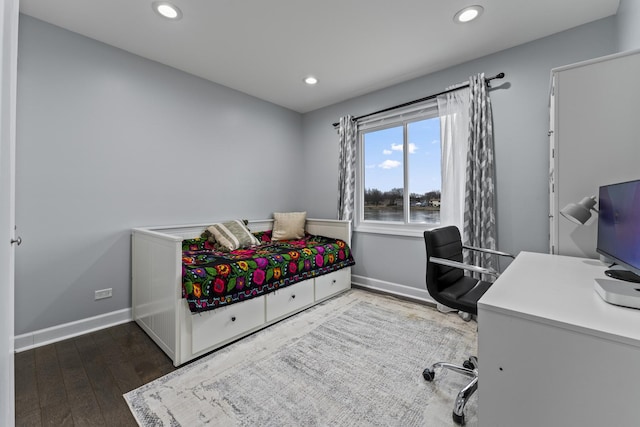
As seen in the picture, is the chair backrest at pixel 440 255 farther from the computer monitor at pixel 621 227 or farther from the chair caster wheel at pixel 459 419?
the computer monitor at pixel 621 227

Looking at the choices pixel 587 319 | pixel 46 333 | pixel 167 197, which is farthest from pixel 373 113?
pixel 46 333

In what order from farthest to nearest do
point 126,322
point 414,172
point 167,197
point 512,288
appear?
point 414,172 < point 167,197 < point 126,322 < point 512,288

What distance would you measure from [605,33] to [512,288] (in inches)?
97.1

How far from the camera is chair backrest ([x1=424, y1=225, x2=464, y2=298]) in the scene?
5.54 ft

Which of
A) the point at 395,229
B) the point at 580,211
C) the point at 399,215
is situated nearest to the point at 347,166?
the point at 399,215

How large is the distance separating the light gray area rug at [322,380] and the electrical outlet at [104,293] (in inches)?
46.5

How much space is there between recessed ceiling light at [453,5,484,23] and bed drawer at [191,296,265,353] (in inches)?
108

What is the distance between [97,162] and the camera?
231 cm

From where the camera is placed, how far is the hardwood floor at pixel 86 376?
4.51ft

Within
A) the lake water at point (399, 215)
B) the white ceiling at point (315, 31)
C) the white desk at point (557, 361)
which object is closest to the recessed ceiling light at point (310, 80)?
the white ceiling at point (315, 31)

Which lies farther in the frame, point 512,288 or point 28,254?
point 28,254

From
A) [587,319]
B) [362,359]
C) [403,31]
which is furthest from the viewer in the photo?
[403,31]

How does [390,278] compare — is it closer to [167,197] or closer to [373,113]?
[373,113]

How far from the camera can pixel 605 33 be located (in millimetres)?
2031
